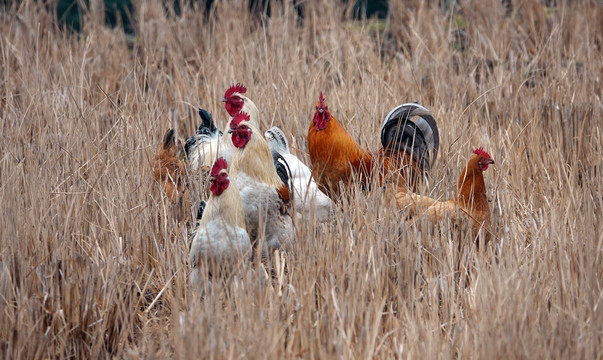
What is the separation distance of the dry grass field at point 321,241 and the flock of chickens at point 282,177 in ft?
0.40

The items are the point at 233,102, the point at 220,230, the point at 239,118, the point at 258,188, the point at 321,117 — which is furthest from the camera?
the point at 321,117

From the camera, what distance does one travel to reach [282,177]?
13.0 feet

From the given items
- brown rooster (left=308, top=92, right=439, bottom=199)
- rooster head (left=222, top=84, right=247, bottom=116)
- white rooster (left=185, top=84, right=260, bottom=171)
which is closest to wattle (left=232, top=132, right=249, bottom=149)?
white rooster (left=185, top=84, right=260, bottom=171)

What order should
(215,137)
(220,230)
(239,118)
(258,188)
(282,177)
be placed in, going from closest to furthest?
(220,230), (258,188), (239,118), (282,177), (215,137)

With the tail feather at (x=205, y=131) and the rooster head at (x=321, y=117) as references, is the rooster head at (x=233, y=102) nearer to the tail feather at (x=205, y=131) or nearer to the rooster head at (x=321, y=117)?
the rooster head at (x=321, y=117)

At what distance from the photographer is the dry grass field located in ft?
8.60

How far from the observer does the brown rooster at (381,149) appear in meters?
Result: 4.25

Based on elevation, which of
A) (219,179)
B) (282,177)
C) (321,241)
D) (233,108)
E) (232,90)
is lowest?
(321,241)


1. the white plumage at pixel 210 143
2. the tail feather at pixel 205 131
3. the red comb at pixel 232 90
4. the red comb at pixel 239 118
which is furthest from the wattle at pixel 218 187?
the tail feather at pixel 205 131

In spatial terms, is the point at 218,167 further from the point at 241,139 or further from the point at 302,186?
the point at 302,186

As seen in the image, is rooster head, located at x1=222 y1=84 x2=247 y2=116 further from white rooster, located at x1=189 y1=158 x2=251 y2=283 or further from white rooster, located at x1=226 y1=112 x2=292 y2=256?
white rooster, located at x1=189 y1=158 x2=251 y2=283

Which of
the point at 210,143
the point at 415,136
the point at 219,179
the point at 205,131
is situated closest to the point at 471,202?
the point at 415,136

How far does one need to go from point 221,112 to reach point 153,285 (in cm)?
220

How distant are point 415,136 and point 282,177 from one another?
95cm
